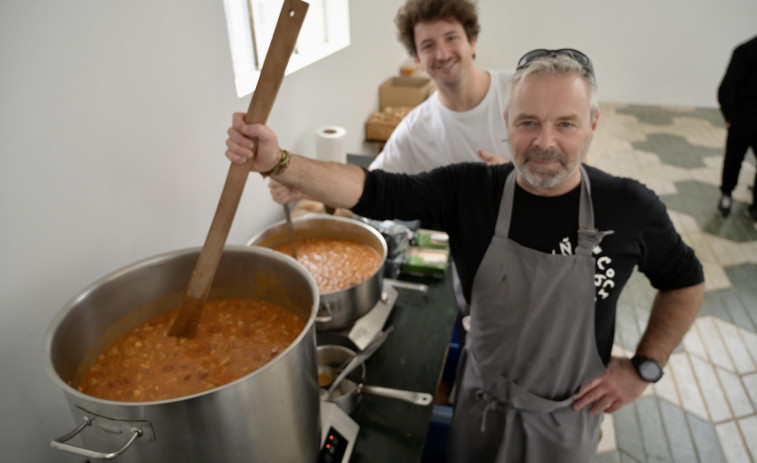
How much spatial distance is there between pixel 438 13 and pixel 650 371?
167cm

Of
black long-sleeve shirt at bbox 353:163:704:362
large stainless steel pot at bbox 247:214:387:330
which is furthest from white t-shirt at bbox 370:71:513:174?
black long-sleeve shirt at bbox 353:163:704:362

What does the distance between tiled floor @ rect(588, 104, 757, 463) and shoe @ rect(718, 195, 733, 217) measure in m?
0.07

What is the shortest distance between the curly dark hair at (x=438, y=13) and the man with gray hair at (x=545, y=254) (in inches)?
33.8

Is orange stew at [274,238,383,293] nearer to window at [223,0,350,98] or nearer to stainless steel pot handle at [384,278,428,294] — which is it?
stainless steel pot handle at [384,278,428,294]

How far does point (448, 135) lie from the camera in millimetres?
2180

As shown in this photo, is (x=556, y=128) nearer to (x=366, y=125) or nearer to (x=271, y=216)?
(x=271, y=216)

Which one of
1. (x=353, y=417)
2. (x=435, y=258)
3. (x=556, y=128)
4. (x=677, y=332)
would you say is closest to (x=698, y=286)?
(x=677, y=332)

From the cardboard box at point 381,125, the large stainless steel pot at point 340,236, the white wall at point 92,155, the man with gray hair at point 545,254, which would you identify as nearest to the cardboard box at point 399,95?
the cardboard box at point 381,125

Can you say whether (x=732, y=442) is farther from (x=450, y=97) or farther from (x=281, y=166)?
(x=281, y=166)

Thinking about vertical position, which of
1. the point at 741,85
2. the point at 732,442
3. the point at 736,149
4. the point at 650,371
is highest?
the point at 741,85

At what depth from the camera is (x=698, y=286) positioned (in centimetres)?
147

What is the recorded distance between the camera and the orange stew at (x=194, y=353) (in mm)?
1138

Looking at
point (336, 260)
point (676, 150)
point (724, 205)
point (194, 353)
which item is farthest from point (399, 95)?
point (676, 150)

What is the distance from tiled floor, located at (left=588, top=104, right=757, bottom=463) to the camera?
243cm
